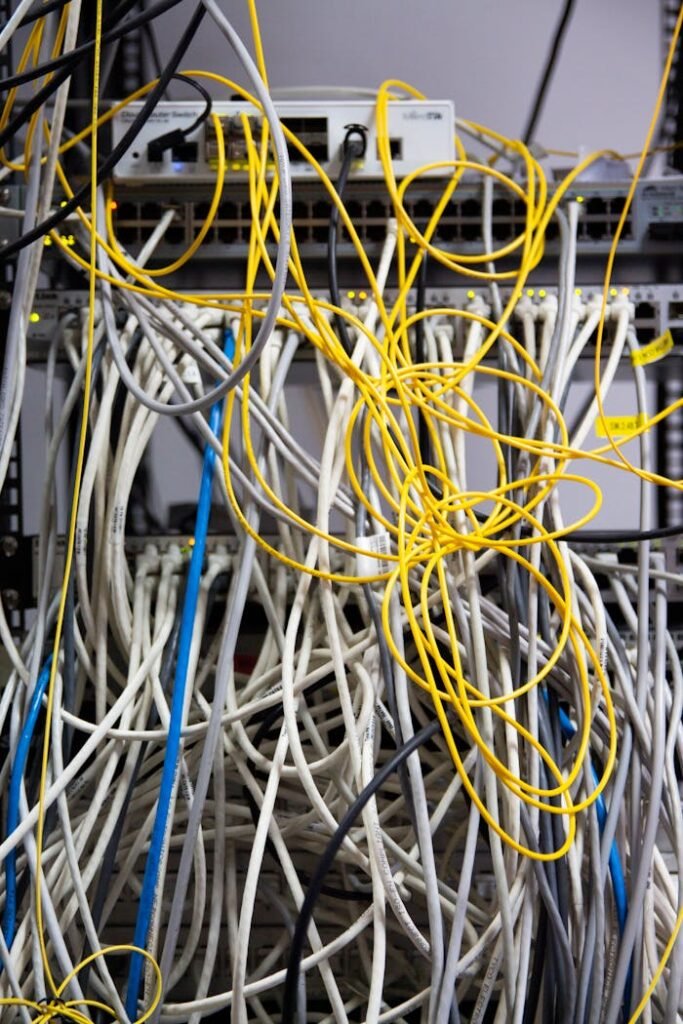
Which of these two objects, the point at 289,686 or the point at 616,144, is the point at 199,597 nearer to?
the point at 289,686

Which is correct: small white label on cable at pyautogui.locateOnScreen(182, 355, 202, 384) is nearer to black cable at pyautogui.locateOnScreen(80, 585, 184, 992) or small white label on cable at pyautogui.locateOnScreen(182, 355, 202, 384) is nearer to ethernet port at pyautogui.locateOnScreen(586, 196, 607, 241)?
black cable at pyautogui.locateOnScreen(80, 585, 184, 992)

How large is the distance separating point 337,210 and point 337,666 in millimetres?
484

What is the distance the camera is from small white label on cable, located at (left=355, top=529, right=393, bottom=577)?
0.75m

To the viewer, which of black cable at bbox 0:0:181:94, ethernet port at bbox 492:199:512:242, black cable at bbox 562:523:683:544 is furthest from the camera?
ethernet port at bbox 492:199:512:242

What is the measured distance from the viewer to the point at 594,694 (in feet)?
2.51

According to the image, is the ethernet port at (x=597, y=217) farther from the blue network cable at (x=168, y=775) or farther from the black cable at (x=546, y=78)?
the blue network cable at (x=168, y=775)

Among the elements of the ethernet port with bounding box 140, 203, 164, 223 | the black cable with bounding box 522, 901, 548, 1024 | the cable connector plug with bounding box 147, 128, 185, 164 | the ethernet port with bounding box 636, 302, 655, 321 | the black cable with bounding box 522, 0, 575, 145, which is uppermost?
the black cable with bounding box 522, 0, 575, 145

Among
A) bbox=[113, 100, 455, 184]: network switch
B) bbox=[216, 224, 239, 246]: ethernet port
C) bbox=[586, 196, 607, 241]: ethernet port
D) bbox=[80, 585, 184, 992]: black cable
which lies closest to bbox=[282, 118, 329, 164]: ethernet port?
bbox=[113, 100, 455, 184]: network switch

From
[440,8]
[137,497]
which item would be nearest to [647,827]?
[137,497]

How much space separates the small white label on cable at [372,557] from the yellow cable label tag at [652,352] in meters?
0.36

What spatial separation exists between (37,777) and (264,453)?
400 millimetres

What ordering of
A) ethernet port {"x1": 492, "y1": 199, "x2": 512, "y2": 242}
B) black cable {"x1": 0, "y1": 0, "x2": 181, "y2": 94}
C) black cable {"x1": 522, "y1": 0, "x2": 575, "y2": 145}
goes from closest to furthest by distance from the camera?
black cable {"x1": 0, "y1": 0, "x2": 181, "y2": 94}
ethernet port {"x1": 492, "y1": 199, "x2": 512, "y2": 242}
black cable {"x1": 522, "y1": 0, "x2": 575, "y2": 145}

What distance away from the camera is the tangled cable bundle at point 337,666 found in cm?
72

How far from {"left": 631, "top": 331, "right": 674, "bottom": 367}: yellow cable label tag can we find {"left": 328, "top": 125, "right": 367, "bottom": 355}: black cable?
316 millimetres
